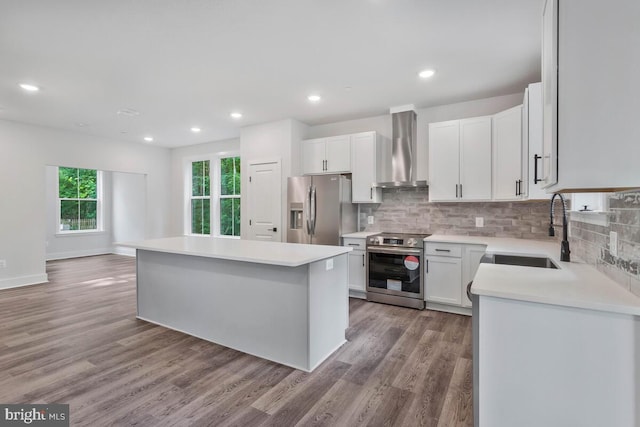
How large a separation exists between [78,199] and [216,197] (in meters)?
4.21

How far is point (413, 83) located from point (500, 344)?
294 cm

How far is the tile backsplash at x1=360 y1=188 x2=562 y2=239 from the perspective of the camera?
12.4ft

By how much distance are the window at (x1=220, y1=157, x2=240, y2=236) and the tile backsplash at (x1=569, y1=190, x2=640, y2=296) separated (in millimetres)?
5713

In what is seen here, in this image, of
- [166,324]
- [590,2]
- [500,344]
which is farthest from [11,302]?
[590,2]

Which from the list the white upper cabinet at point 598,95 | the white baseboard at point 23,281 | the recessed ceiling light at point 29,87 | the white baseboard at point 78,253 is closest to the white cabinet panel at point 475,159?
the white upper cabinet at point 598,95

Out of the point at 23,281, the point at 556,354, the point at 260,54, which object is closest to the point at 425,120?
the point at 260,54

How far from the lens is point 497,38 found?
2.60 m

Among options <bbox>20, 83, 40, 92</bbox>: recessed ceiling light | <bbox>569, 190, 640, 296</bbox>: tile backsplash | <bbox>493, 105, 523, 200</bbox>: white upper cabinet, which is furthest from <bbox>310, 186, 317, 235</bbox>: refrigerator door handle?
<bbox>20, 83, 40, 92</bbox>: recessed ceiling light

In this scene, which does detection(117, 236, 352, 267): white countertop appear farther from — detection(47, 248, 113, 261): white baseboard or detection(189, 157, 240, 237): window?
detection(47, 248, 113, 261): white baseboard

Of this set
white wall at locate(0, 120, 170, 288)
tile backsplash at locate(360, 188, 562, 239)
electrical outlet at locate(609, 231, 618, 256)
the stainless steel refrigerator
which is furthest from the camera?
white wall at locate(0, 120, 170, 288)

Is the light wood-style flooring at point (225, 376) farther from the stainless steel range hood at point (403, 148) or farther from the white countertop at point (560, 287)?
the stainless steel range hood at point (403, 148)

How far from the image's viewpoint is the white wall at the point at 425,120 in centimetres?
394

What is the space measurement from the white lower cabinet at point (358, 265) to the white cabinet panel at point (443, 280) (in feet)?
2.69

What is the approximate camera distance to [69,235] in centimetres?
779
